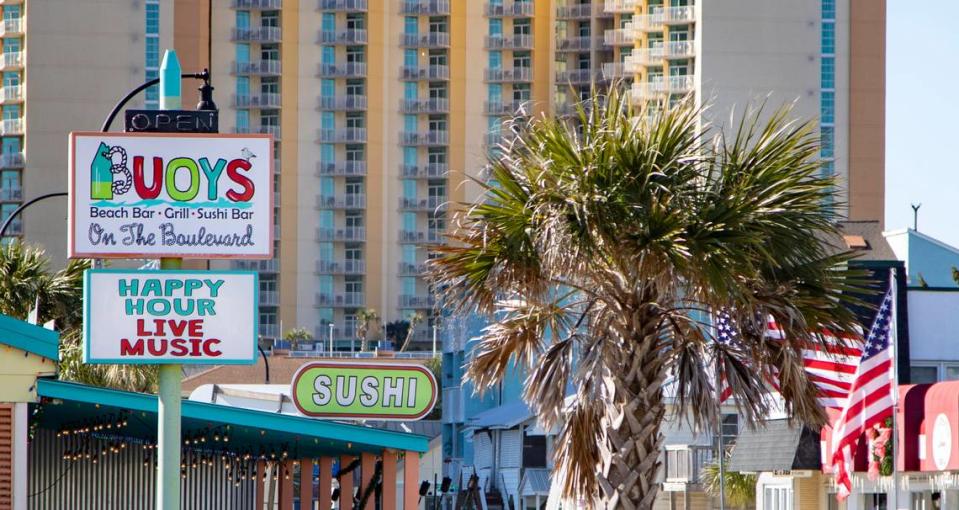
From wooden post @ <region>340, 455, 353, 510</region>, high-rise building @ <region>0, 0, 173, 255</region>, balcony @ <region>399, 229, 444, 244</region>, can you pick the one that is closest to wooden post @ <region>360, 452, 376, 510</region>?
wooden post @ <region>340, 455, 353, 510</region>

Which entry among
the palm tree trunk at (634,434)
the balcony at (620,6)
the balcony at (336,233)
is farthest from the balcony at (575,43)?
the palm tree trunk at (634,434)

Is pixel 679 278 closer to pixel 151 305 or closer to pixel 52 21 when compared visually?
pixel 151 305

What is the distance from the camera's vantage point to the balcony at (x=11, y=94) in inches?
5182

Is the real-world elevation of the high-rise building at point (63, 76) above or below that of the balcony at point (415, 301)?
above

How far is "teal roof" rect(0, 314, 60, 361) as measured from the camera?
22609mm

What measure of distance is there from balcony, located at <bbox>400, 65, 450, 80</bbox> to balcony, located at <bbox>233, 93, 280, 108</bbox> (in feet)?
33.6

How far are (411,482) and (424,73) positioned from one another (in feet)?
360

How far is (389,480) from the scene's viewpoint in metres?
29.4

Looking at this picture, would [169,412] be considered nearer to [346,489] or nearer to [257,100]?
[346,489]

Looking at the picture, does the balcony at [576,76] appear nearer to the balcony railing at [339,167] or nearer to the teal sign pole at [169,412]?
the balcony railing at [339,167]

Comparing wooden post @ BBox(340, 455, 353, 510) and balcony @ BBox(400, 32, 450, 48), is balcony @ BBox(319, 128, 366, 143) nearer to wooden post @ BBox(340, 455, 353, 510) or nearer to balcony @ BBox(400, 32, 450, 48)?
balcony @ BBox(400, 32, 450, 48)

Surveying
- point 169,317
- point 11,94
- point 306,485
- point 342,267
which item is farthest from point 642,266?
point 11,94

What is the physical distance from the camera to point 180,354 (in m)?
20.2

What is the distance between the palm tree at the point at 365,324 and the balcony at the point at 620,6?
2962 centimetres
